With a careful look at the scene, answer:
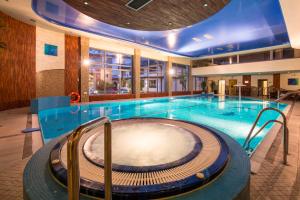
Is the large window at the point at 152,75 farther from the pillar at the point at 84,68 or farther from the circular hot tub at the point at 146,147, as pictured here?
the circular hot tub at the point at 146,147

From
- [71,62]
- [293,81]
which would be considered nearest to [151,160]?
[71,62]

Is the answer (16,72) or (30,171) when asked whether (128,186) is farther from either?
(16,72)

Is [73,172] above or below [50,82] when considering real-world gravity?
below

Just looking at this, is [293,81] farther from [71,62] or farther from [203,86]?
[71,62]

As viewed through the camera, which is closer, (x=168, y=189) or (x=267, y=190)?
(x=168, y=189)

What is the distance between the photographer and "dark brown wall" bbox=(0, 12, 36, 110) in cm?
636

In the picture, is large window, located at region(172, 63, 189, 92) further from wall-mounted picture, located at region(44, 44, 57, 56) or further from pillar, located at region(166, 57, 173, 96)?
wall-mounted picture, located at region(44, 44, 57, 56)

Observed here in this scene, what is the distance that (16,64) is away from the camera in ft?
22.5

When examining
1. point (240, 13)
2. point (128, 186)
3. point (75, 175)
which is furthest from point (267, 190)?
point (240, 13)

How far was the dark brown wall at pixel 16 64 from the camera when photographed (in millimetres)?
6355

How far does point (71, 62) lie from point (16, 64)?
266 cm

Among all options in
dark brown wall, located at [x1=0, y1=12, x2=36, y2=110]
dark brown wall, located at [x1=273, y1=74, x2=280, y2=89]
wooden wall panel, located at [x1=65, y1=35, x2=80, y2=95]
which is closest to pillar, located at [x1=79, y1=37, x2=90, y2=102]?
wooden wall panel, located at [x1=65, y1=35, x2=80, y2=95]

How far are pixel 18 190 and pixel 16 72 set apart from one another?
7147 mm

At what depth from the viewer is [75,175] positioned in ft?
2.45
